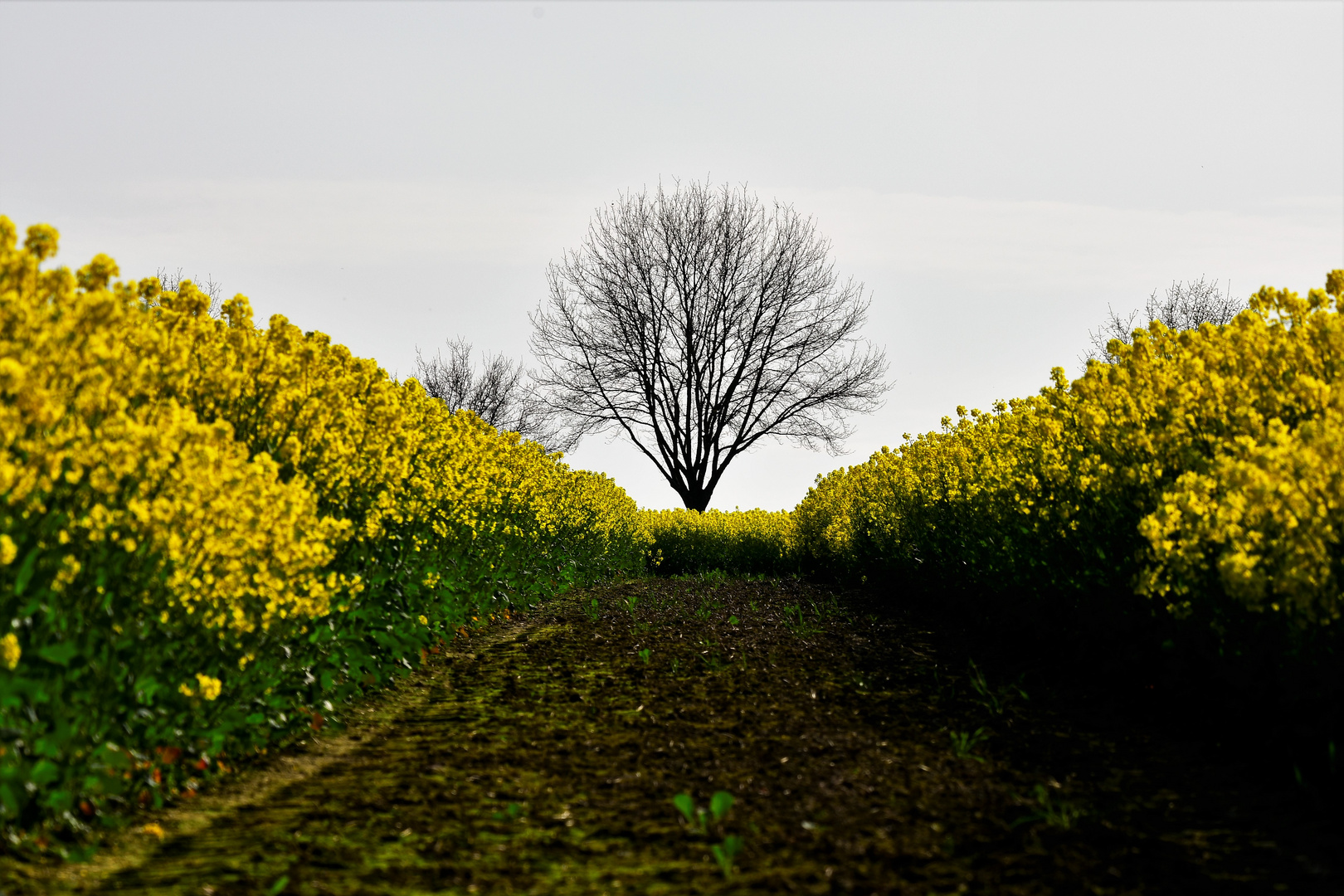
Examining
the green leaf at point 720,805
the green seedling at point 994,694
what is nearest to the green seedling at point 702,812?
the green leaf at point 720,805

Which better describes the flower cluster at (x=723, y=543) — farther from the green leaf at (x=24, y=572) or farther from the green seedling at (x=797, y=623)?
the green leaf at (x=24, y=572)

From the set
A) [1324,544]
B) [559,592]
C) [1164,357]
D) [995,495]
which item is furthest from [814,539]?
[1324,544]

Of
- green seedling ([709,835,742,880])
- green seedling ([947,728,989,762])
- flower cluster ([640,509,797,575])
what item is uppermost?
flower cluster ([640,509,797,575])

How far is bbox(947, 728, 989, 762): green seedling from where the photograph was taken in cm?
469

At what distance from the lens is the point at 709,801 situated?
13.6ft

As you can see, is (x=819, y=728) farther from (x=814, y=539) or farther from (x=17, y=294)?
(x=814, y=539)

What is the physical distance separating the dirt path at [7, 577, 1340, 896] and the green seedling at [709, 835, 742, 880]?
15mm

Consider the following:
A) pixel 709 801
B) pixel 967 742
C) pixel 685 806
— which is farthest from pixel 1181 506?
pixel 685 806

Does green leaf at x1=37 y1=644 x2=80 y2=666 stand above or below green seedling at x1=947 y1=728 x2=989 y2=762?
above

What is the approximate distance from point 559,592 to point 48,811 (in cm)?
1037

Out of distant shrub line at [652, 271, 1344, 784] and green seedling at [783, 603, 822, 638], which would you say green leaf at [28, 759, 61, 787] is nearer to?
distant shrub line at [652, 271, 1344, 784]

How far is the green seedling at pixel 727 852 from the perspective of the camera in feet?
10.8

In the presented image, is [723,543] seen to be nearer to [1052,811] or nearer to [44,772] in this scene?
[1052,811]

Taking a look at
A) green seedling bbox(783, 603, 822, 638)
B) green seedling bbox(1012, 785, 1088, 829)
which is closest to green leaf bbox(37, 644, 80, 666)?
green seedling bbox(1012, 785, 1088, 829)
